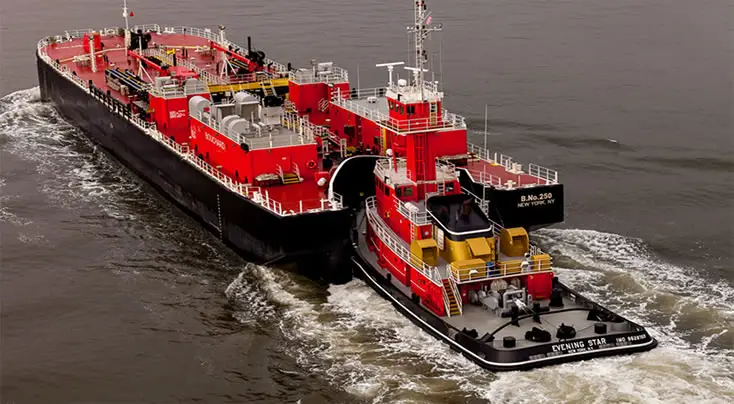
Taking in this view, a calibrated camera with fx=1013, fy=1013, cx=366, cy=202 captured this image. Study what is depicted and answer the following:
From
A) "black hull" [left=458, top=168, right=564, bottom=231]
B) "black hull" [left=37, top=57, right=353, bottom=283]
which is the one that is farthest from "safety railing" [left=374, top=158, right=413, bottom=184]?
"black hull" [left=458, top=168, right=564, bottom=231]

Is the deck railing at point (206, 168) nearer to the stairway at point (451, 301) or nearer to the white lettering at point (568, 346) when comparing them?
the stairway at point (451, 301)

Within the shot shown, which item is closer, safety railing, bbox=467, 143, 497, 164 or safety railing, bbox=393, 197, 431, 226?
safety railing, bbox=393, 197, 431, 226

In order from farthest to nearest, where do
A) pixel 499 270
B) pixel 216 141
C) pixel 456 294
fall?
pixel 216 141
pixel 499 270
pixel 456 294

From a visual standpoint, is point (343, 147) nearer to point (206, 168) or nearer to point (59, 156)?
point (206, 168)

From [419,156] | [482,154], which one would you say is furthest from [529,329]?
[482,154]

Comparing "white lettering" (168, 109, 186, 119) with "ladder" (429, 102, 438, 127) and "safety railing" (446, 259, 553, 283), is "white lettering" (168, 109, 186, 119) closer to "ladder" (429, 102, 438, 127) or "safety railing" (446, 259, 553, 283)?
"ladder" (429, 102, 438, 127)

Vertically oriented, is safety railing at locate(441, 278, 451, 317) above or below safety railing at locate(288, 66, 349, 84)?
below

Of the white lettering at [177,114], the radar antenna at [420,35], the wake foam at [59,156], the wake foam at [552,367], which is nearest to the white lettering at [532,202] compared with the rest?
the wake foam at [552,367]
